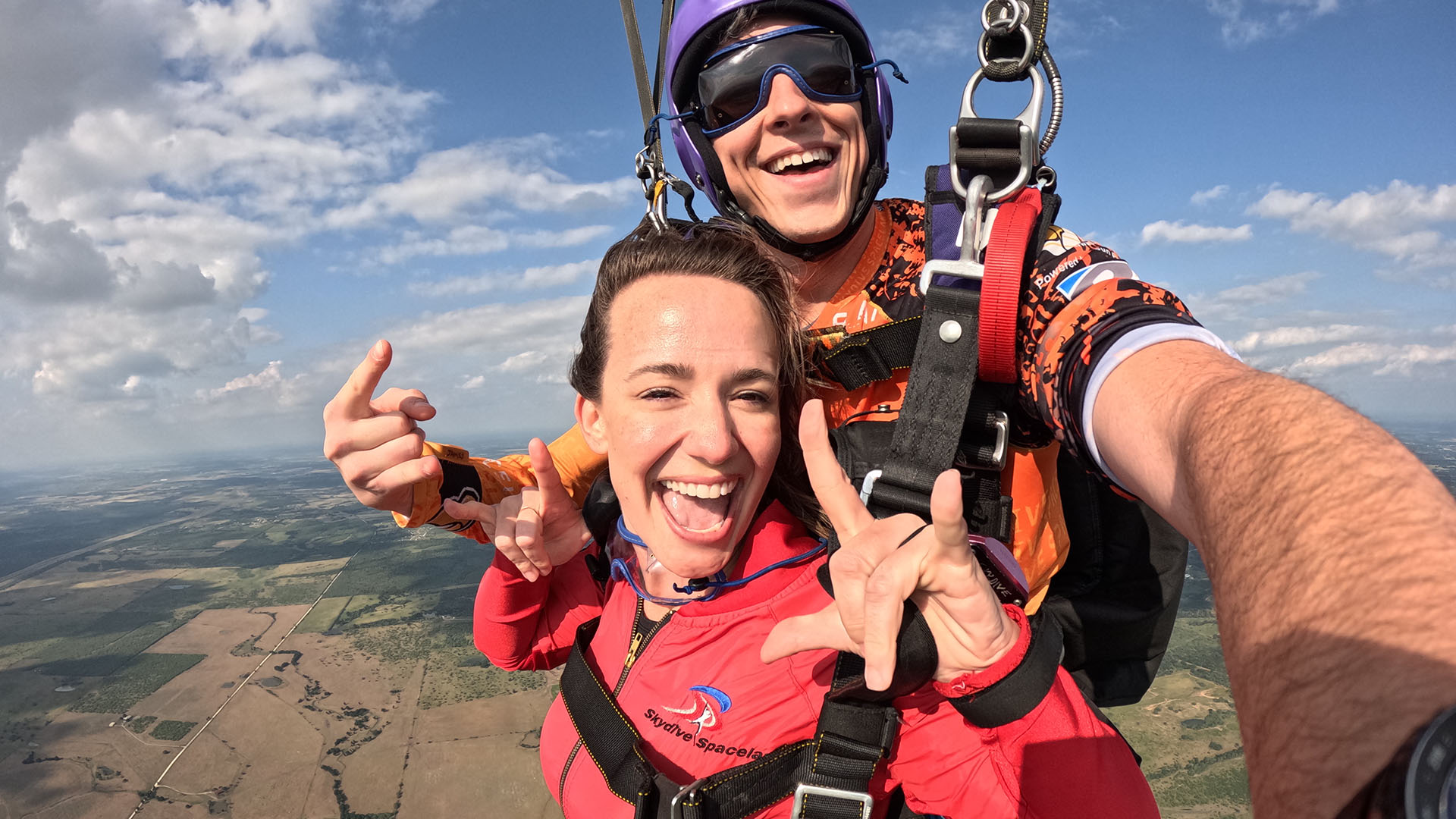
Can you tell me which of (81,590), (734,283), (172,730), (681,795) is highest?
(734,283)

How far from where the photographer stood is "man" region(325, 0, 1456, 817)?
2.01ft

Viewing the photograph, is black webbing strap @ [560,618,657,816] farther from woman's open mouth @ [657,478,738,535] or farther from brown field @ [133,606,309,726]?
brown field @ [133,606,309,726]

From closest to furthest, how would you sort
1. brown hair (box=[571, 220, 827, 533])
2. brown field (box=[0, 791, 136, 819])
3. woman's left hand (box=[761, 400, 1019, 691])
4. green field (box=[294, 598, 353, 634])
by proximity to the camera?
woman's left hand (box=[761, 400, 1019, 691])
brown hair (box=[571, 220, 827, 533])
brown field (box=[0, 791, 136, 819])
green field (box=[294, 598, 353, 634])

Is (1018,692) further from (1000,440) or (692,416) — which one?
(692,416)

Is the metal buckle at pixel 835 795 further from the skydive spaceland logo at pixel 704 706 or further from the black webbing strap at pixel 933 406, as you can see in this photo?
the black webbing strap at pixel 933 406

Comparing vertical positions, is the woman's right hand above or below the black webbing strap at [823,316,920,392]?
below

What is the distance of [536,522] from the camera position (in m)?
2.29

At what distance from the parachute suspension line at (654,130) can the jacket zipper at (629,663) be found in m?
1.40

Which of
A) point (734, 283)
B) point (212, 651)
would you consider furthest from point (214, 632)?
point (734, 283)

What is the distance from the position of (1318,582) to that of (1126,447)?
0.65m

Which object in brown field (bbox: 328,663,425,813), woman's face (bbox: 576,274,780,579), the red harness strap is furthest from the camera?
brown field (bbox: 328,663,425,813)

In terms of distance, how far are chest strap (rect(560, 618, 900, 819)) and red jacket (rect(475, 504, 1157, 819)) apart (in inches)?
2.9

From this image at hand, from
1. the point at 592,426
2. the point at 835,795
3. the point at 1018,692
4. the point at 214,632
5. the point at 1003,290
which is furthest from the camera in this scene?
the point at 214,632

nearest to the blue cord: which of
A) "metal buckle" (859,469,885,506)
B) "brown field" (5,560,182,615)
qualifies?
"metal buckle" (859,469,885,506)
